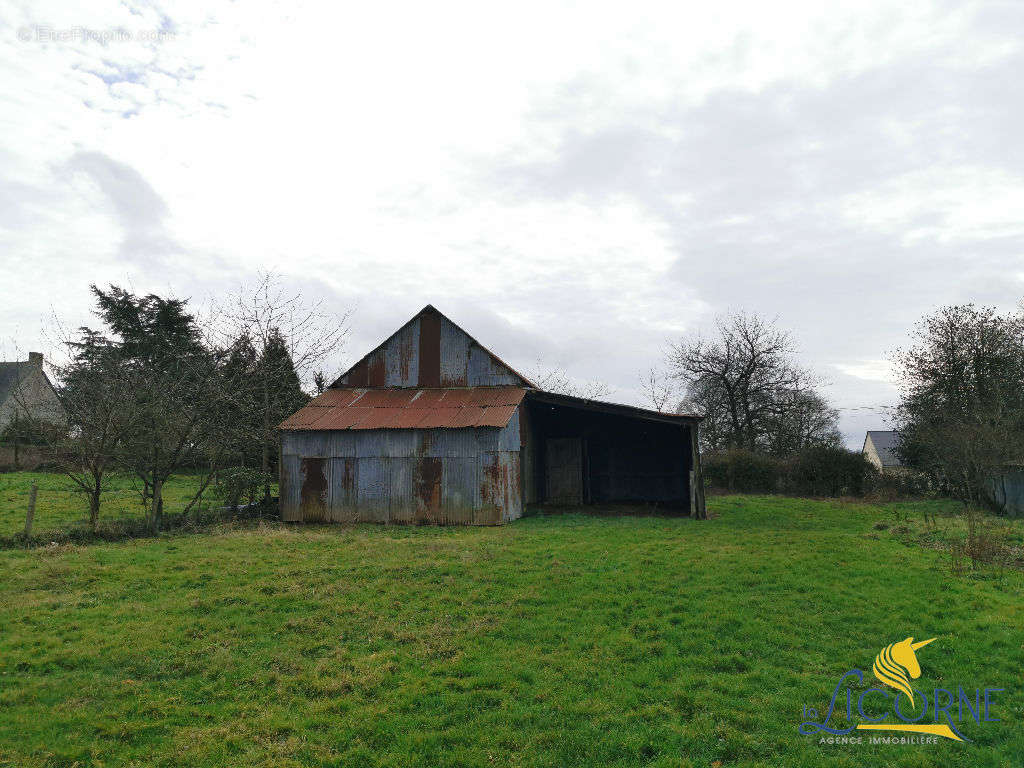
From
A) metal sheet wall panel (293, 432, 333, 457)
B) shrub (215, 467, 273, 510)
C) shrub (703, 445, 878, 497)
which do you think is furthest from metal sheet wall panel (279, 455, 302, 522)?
shrub (703, 445, 878, 497)

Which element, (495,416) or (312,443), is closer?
(495,416)

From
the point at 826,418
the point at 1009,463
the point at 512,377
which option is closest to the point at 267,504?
the point at 512,377

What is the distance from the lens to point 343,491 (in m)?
19.0

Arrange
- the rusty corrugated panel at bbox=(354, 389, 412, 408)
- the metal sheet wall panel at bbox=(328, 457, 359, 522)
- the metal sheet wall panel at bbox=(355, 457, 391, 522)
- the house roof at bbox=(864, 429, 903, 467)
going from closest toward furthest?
the metal sheet wall panel at bbox=(355, 457, 391, 522)
the metal sheet wall panel at bbox=(328, 457, 359, 522)
the rusty corrugated panel at bbox=(354, 389, 412, 408)
the house roof at bbox=(864, 429, 903, 467)

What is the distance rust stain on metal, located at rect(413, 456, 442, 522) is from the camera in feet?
60.0

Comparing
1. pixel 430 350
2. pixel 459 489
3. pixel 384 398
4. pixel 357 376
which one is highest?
pixel 430 350

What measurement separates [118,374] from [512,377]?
1222 centimetres

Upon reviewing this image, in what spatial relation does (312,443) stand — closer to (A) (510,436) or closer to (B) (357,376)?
(B) (357,376)

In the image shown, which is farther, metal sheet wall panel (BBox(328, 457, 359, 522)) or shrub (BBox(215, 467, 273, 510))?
shrub (BBox(215, 467, 273, 510))

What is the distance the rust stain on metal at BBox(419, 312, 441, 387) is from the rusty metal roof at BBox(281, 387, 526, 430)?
1.46ft

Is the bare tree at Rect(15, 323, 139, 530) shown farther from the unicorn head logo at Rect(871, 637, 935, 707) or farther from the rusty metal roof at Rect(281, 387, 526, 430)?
the unicorn head logo at Rect(871, 637, 935, 707)

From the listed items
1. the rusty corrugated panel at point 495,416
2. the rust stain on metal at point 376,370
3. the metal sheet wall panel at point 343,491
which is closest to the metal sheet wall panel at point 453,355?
the rust stain on metal at point 376,370

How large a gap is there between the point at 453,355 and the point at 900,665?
1669cm

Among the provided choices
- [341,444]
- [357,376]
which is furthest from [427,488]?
[357,376]
